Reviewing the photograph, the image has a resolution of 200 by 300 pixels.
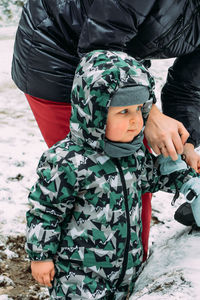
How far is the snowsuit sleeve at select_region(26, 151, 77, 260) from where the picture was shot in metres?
1.66

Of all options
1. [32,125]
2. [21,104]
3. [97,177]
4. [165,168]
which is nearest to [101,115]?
[97,177]

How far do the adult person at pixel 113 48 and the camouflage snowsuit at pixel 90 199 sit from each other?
120 mm

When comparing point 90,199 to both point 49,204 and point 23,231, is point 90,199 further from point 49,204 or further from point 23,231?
point 23,231

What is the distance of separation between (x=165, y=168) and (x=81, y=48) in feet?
2.33

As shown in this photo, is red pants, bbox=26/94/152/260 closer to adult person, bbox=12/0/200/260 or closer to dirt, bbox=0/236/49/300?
adult person, bbox=12/0/200/260

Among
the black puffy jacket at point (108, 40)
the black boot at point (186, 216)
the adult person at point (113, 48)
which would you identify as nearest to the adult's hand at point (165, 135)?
the adult person at point (113, 48)

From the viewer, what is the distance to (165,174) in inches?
74.9

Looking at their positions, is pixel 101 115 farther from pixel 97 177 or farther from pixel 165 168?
pixel 165 168

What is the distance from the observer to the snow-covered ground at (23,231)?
5.48ft

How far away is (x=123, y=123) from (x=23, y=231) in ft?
5.86

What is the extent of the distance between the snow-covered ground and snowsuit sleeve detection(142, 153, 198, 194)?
0.32 metres

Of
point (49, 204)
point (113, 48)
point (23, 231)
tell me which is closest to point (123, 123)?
point (113, 48)

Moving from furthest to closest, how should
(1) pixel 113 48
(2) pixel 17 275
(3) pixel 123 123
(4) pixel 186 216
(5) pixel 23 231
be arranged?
(5) pixel 23 231 < (2) pixel 17 275 < (4) pixel 186 216 < (1) pixel 113 48 < (3) pixel 123 123

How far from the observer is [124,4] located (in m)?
1.63
